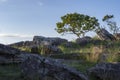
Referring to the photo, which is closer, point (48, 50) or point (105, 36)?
point (48, 50)

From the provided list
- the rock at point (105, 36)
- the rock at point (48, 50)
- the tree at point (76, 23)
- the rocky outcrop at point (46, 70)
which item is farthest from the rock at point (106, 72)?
the tree at point (76, 23)

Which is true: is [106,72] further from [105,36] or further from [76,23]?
[76,23]

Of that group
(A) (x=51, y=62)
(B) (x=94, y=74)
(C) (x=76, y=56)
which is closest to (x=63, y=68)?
(A) (x=51, y=62)

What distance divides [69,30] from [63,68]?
47.0 m

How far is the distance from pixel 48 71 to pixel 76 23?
4654 centimetres

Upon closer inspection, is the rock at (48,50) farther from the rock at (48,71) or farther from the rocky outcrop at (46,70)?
the rock at (48,71)

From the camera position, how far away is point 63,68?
860 centimetres

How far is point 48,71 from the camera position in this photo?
28.4 feet

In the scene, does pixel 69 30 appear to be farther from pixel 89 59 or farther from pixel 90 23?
pixel 89 59

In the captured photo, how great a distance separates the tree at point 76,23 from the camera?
5438 centimetres

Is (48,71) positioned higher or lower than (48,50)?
lower

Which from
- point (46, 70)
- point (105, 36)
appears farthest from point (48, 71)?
point (105, 36)

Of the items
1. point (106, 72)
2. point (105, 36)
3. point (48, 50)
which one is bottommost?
point (106, 72)

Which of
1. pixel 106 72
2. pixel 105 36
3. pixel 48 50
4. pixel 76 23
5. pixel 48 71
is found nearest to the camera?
pixel 48 71
